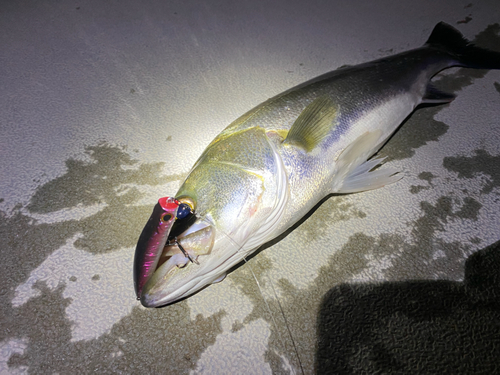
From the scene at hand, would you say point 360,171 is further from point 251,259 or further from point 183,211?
point 183,211

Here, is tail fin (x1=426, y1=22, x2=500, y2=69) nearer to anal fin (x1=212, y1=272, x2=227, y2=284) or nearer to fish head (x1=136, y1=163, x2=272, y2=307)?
fish head (x1=136, y1=163, x2=272, y2=307)

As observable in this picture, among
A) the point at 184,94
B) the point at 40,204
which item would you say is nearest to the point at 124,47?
the point at 184,94

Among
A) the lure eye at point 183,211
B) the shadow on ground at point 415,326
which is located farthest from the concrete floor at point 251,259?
the lure eye at point 183,211

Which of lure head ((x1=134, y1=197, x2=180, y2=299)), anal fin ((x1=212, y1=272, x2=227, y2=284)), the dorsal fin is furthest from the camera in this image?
the dorsal fin

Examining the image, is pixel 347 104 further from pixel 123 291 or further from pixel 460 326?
pixel 123 291

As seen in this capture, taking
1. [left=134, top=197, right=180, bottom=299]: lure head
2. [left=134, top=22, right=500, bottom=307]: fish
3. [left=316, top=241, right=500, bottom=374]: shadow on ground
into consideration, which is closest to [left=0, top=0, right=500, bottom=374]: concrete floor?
[left=316, top=241, right=500, bottom=374]: shadow on ground

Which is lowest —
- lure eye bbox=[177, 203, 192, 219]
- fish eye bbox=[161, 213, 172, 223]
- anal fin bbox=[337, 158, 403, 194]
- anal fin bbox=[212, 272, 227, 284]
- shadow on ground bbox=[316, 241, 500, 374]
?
shadow on ground bbox=[316, 241, 500, 374]

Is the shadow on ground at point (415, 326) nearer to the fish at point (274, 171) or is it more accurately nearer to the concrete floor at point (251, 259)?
the concrete floor at point (251, 259)
